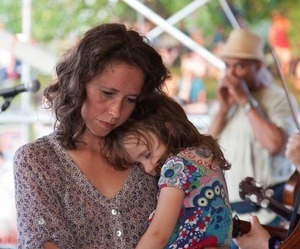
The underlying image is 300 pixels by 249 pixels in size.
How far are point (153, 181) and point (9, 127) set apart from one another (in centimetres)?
332

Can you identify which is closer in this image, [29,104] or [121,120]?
[121,120]

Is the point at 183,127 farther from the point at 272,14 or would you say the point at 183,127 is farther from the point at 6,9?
the point at 272,14

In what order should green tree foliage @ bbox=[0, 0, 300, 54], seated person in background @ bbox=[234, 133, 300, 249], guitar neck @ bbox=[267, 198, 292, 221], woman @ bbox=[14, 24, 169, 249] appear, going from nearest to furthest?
woman @ bbox=[14, 24, 169, 249] < seated person in background @ bbox=[234, 133, 300, 249] < guitar neck @ bbox=[267, 198, 292, 221] < green tree foliage @ bbox=[0, 0, 300, 54]

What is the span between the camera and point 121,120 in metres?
1.96

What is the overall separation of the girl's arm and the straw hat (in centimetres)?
239

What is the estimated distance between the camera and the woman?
6.17ft

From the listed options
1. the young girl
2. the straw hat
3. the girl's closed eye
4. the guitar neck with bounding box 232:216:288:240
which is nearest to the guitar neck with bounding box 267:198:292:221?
the guitar neck with bounding box 232:216:288:240

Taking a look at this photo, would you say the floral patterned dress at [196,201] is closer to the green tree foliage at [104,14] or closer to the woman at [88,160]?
the woman at [88,160]

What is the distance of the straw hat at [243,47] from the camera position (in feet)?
14.0

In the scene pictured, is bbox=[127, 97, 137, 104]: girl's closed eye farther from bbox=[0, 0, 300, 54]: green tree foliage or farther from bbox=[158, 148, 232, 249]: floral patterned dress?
bbox=[0, 0, 300, 54]: green tree foliage

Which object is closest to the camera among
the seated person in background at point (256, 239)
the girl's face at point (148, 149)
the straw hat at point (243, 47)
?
the girl's face at point (148, 149)

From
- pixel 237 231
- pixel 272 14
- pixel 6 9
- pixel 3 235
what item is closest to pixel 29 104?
pixel 6 9

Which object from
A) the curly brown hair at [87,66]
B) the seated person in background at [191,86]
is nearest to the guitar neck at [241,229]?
the curly brown hair at [87,66]

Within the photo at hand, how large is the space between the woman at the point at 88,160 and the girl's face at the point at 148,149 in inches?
1.8
